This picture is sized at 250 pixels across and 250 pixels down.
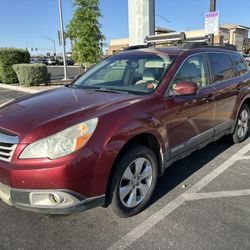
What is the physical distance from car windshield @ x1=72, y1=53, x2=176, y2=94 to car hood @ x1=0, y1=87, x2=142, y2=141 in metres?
0.29

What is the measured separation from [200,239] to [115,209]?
829mm

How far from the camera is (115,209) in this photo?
9.60 ft

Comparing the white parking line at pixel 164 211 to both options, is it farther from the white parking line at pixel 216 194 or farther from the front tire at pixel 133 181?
the front tire at pixel 133 181

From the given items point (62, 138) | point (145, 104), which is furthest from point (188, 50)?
point (62, 138)

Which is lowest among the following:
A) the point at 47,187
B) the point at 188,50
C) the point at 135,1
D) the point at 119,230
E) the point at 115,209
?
the point at 119,230

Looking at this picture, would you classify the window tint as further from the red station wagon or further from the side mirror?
the side mirror

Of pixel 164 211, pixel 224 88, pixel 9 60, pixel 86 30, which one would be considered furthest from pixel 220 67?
pixel 9 60

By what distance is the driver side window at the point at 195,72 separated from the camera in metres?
3.66

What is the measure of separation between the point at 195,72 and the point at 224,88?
759mm

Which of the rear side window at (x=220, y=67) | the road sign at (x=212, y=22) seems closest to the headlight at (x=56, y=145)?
the rear side window at (x=220, y=67)

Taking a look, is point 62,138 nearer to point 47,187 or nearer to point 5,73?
point 47,187

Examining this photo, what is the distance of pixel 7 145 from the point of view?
2588mm

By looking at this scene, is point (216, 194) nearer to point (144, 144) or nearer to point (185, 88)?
point (144, 144)

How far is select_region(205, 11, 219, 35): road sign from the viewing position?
923 centimetres
